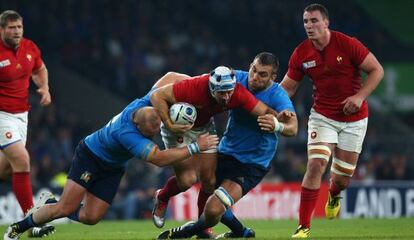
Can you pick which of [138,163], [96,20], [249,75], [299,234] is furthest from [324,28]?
[96,20]

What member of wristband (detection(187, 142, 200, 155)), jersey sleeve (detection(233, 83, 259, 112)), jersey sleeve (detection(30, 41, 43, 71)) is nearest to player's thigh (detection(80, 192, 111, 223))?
wristband (detection(187, 142, 200, 155))

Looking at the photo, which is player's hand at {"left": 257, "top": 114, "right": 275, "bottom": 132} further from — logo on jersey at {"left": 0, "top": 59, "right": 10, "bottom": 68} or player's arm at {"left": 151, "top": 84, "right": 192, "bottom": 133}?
logo on jersey at {"left": 0, "top": 59, "right": 10, "bottom": 68}

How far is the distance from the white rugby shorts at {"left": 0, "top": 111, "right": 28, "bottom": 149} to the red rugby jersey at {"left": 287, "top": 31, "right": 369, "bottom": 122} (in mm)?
3683

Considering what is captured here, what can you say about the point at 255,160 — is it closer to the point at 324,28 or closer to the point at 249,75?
the point at 249,75

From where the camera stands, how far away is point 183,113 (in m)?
11.3

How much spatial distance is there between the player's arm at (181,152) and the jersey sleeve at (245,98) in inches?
25.9

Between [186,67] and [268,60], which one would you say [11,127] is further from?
[186,67]

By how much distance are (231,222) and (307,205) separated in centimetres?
101

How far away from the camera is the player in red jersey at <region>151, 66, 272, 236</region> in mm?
11406

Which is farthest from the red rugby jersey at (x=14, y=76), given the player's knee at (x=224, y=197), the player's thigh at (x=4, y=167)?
the player's knee at (x=224, y=197)

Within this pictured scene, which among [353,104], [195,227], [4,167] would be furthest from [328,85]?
[4,167]

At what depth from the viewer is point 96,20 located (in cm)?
2808

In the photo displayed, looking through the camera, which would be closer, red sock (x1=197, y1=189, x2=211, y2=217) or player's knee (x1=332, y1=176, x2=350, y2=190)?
red sock (x1=197, y1=189, x2=211, y2=217)

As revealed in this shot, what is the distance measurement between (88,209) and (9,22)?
2.97 meters
